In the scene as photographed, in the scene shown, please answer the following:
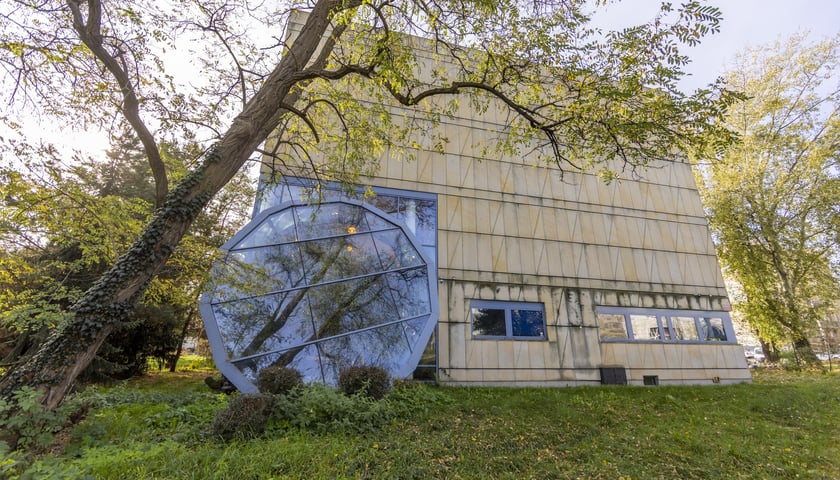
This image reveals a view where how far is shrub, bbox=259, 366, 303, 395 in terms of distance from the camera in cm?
739

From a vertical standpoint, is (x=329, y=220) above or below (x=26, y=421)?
above

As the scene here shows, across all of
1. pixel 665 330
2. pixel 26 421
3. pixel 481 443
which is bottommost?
pixel 481 443

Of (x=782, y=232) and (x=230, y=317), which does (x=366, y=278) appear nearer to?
(x=230, y=317)

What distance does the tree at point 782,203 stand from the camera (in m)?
17.7

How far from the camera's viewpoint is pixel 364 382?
763 cm

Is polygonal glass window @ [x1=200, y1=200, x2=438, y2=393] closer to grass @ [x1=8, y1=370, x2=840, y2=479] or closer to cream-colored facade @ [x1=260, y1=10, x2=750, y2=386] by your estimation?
grass @ [x1=8, y1=370, x2=840, y2=479]

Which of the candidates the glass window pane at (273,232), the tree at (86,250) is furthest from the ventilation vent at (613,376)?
the tree at (86,250)

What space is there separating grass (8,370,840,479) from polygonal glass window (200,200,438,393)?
1400 mm

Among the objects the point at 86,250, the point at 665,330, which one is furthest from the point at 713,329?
the point at 86,250

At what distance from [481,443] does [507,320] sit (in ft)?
24.0

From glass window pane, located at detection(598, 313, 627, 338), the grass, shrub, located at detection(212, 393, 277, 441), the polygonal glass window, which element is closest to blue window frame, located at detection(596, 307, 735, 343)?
glass window pane, located at detection(598, 313, 627, 338)

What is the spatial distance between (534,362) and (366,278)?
7307mm

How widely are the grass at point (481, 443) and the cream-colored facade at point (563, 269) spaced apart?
327cm

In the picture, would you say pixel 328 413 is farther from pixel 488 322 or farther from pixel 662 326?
pixel 662 326
